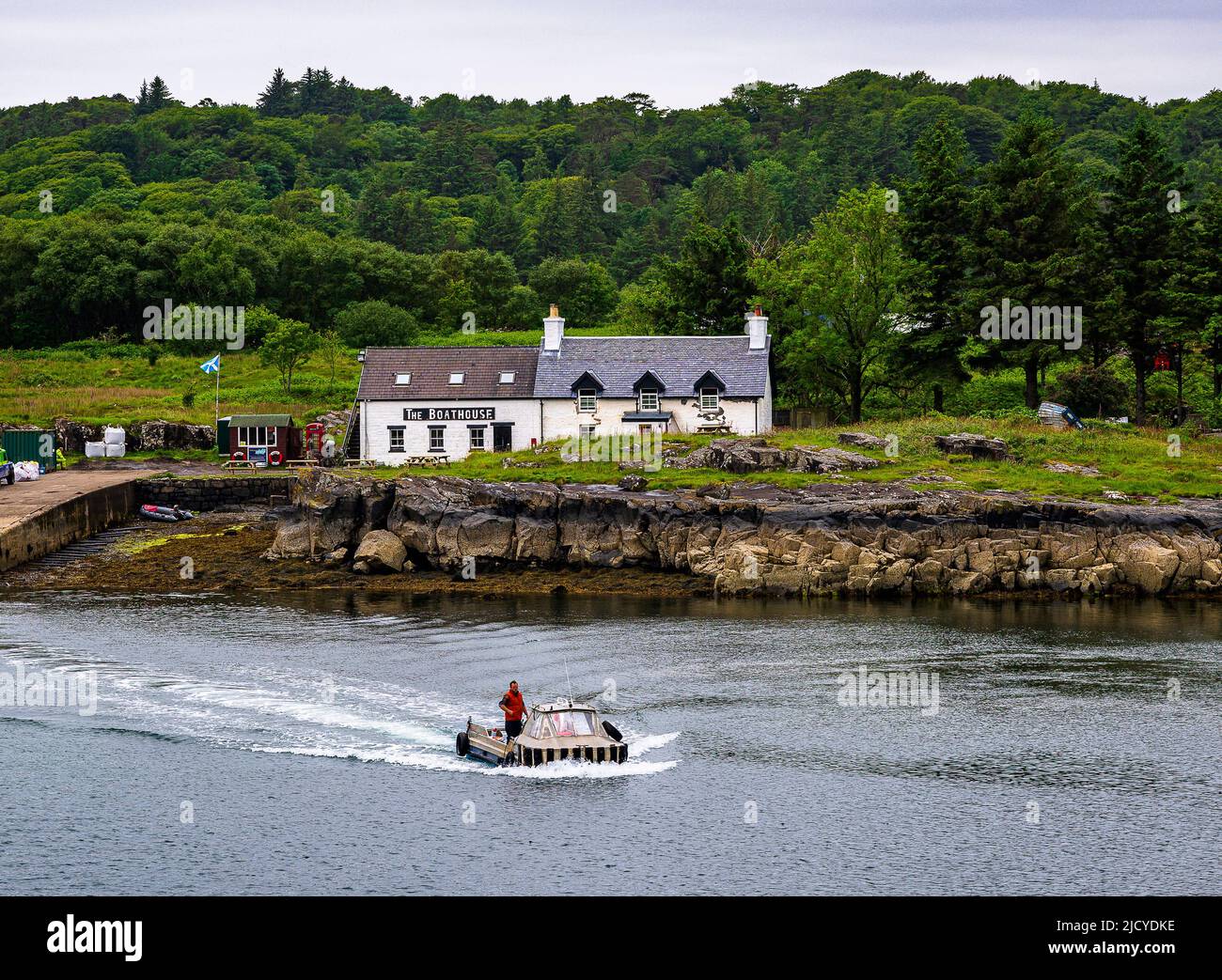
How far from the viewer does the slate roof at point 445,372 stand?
91.8 meters

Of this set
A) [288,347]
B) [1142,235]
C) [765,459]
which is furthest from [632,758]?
[288,347]

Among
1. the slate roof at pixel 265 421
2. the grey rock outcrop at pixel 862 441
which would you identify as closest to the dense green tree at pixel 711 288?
the grey rock outcrop at pixel 862 441

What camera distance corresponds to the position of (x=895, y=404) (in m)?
106

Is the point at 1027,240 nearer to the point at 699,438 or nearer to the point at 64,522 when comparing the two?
the point at 699,438

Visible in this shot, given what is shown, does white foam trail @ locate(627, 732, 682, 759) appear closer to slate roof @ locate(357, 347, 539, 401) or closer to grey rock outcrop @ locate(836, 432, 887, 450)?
grey rock outcrop @ locate(836, 432, 887, 450)

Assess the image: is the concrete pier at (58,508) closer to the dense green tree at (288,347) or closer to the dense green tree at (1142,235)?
the dense green tree at (288,347)

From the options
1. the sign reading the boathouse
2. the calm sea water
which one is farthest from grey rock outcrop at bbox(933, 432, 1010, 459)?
the sign reading the boathouse

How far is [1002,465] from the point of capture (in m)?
81.1

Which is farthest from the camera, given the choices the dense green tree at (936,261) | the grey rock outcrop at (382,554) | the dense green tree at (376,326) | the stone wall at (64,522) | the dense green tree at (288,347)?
the dense green tree at (376,326)

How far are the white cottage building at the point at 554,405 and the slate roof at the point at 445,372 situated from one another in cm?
9

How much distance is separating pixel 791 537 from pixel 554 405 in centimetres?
2438

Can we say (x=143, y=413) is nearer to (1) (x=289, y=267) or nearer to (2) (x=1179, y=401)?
(1) (x=289, y=267)

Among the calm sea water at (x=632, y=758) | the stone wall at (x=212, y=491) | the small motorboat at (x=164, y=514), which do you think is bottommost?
the calm sea water at (x=632, y=758)
